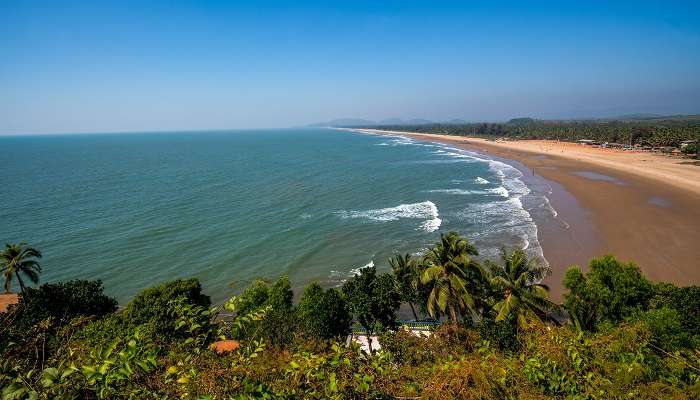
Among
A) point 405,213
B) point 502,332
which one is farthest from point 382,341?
point 405,213

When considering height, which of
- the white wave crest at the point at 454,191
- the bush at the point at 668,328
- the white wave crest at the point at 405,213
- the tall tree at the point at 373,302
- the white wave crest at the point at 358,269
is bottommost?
the white wave crest at the point at 358,269

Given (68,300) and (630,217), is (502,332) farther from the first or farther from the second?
(630,217)

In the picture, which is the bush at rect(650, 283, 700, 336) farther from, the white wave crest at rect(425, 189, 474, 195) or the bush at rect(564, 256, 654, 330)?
the white wave crest at rect(425, 189, 474, 195)

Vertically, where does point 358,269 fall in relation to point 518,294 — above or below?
below

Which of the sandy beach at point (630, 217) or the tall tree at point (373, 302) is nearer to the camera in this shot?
the tall tree at point (373, 302)

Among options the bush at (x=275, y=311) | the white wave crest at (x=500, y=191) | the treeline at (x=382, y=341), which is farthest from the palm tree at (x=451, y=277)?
the white wave crest at (x=500, y=191)

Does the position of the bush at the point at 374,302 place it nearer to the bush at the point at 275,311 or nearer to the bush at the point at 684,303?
the bush at the point at 275,311

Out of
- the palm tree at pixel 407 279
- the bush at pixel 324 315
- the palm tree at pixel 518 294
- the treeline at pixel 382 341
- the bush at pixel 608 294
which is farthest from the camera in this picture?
the palm tree at pixel 407 279
